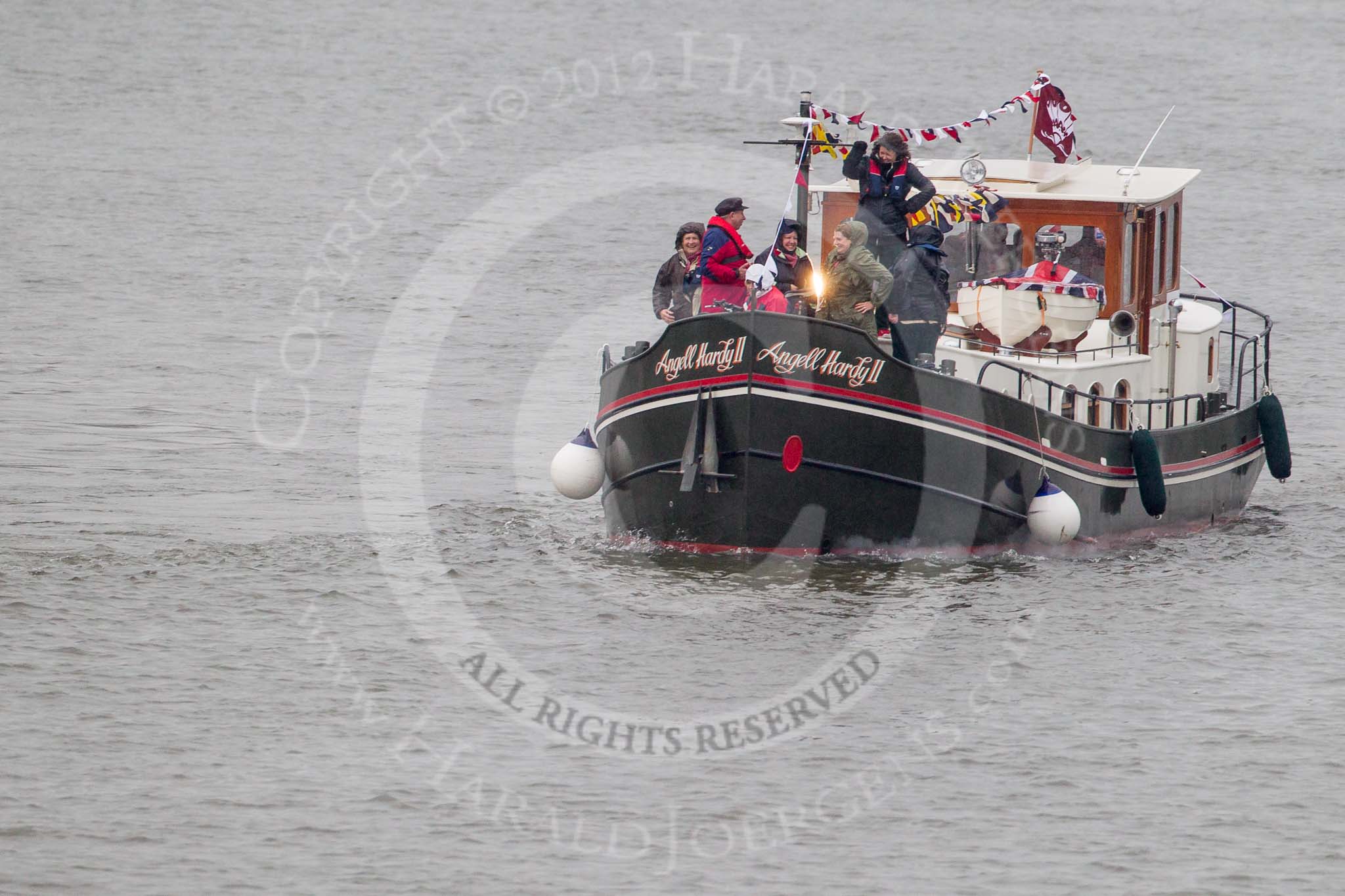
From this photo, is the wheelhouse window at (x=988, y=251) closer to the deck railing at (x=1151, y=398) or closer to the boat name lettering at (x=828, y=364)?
the deck railing at (x=1151, y=398)

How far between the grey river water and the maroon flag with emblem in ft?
12.1

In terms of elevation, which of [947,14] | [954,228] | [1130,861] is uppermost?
[947,14]

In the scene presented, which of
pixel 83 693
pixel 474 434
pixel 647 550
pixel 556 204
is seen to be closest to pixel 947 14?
pixel 556 204

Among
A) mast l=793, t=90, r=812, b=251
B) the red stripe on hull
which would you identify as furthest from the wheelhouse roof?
the red stripe on hull

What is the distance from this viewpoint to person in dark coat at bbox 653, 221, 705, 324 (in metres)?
15.0

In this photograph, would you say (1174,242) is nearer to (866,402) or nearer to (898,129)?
(898,129)

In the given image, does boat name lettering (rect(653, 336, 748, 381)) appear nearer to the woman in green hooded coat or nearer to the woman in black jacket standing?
the woman in green hooded coat

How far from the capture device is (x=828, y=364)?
13961 millimetres

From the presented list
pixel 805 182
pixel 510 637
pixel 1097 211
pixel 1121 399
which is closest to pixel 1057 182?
pixel 1097 211

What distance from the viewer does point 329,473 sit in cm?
1842

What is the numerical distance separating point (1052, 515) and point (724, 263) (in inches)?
126

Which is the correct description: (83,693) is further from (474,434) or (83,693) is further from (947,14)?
(947,14)

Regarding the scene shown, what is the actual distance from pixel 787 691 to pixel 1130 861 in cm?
305

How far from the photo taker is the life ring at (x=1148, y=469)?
51.5 feet
